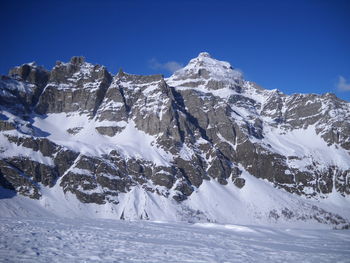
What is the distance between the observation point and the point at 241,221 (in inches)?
5413

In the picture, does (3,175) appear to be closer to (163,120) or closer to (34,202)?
(34,202)

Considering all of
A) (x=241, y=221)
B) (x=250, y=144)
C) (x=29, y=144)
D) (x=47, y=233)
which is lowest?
(x=241, y=221)

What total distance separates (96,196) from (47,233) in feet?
379

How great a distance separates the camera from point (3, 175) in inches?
5207

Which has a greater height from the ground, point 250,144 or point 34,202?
point 250,144

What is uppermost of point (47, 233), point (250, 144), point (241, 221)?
point (250, 144)

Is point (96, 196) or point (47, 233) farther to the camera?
point (96, 196)

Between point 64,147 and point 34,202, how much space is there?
3383cm

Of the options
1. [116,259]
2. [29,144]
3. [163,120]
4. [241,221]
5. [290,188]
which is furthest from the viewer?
[163,120]

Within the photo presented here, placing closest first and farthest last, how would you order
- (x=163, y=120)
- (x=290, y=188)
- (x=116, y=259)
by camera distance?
(x=116, y=259), (x=290, y=188), (x=163, y=120)

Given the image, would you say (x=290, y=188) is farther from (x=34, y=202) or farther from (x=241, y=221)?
(x=34, y=202)

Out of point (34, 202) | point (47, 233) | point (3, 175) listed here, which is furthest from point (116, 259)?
point (3, 175)

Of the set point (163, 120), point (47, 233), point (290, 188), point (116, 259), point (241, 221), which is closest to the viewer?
point (116, 259)

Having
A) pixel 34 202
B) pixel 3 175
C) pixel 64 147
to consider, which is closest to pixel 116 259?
pixel 34 202
